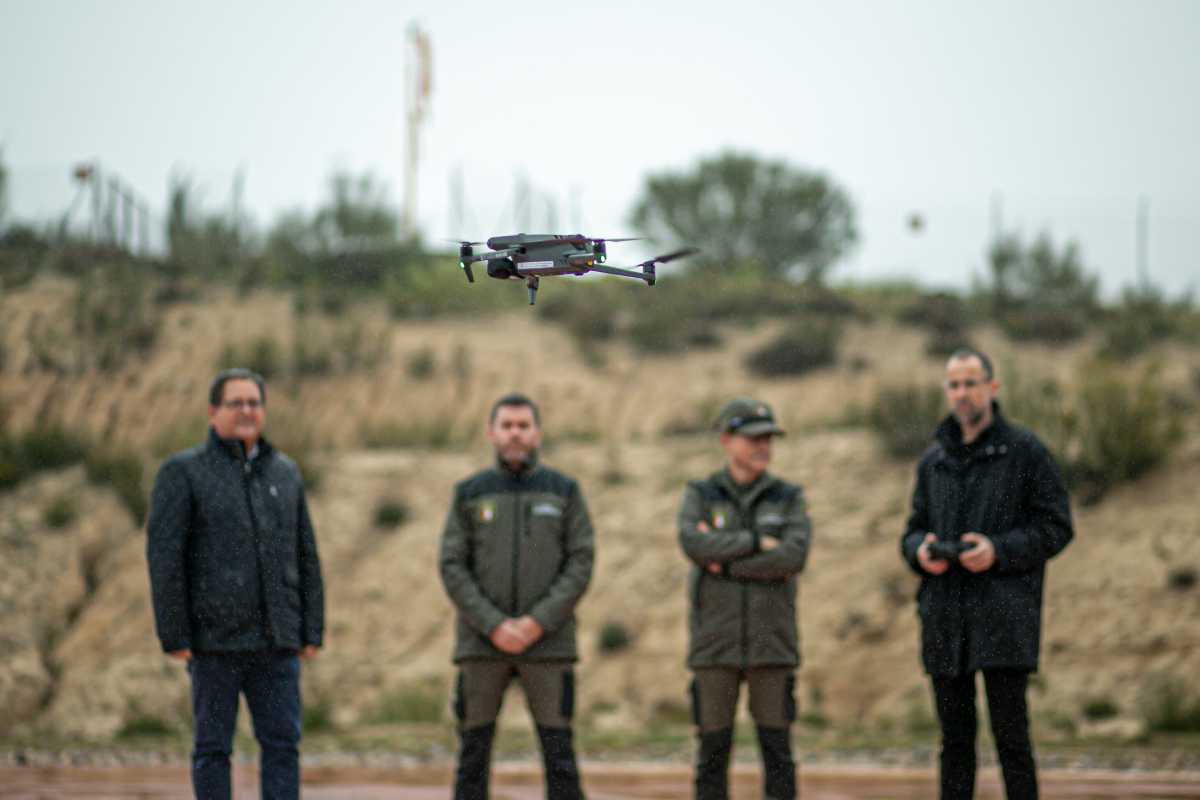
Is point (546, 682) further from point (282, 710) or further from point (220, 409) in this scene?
point (220, 409)

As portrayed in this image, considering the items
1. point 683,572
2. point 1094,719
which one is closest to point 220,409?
point 1094,719

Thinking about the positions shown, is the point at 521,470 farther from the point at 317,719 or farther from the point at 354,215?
the point at 354,215

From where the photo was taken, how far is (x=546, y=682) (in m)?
7.25

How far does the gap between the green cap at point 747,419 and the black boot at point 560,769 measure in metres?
→ 1.82

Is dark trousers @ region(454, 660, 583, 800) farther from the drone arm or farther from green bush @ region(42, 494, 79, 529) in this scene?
green bush @ region(42, 494, 79, 529)

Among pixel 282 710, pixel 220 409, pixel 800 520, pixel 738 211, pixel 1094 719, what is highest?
pixel 738 211

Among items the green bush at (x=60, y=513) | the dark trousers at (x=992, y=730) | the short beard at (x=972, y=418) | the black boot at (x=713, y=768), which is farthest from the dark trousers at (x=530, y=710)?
the green bush at (x=60, y=513)

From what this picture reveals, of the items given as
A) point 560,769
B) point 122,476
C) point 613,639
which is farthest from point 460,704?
point 122,476

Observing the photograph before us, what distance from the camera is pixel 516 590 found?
739cm

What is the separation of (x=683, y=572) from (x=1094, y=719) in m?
5.96

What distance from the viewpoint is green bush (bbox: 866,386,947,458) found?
20.3 meters

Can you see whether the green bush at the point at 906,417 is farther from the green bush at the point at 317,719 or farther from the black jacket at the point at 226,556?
the black jacket at the point at 226,556

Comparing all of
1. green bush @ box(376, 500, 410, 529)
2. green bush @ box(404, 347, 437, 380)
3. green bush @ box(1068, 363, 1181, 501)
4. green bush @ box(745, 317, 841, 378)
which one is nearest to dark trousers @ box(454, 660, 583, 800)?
green bush @ box(1068, 363, 1181, 501)

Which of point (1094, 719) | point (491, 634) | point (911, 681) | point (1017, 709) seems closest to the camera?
point (1017, 709)
